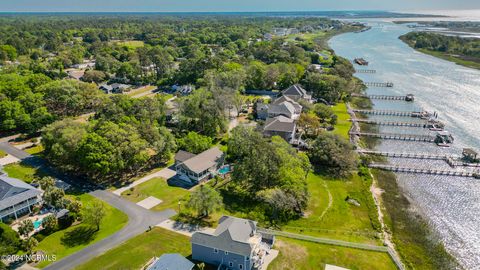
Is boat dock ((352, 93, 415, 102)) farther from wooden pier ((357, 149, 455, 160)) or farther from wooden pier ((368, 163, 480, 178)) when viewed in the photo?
wooden pier ((368, 163, 480, 178))

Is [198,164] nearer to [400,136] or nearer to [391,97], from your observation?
[400,136]

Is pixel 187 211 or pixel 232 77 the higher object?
pixel 232 77

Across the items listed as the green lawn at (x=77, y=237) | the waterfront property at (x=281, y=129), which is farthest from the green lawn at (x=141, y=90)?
the green lawn at (x=77, y=237)

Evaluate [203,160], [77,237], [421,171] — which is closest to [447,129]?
[421,171]

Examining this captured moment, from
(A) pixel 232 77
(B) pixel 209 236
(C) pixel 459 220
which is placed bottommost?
(C) pixel 459 220

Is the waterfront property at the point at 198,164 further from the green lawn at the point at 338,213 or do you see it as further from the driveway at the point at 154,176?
the green lawn at the point at 338,213

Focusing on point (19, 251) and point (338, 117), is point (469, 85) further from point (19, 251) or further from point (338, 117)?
point (19, 251)

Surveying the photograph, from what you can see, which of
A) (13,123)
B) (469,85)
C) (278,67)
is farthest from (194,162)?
(469,85)
